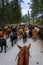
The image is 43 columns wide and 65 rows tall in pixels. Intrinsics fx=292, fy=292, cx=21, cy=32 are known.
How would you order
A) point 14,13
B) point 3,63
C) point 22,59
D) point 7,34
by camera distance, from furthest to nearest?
point 14,13 < point 7,34 < point 3,63 < point 22,59

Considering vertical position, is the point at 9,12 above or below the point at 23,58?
below

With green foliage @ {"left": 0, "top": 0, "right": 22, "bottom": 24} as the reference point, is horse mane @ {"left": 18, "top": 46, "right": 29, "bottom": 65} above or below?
above

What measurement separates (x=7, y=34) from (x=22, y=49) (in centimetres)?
2562

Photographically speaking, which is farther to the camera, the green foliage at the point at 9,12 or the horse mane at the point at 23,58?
the green foliage at the point at 9,12

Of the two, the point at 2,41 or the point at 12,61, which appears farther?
the point at 2,41

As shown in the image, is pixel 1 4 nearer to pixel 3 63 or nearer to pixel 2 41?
pixel 2 41

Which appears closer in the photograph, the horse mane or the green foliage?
the horse mane

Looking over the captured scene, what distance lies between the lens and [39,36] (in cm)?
3262

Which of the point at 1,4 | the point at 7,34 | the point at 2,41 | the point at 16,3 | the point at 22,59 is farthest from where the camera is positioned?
the point at 16,3

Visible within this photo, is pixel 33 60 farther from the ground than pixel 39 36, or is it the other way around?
pixel 33 60

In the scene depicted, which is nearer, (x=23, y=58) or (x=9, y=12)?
(x=23, y=58)

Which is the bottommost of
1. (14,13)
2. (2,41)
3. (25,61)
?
(14,13)

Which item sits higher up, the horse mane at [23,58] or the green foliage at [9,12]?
the horse mane at [23,58]

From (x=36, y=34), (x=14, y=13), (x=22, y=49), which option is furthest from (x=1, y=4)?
(x=22, y=49)
